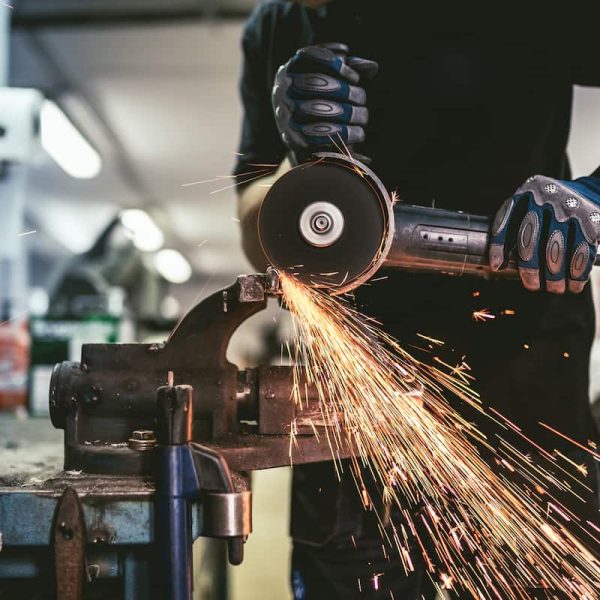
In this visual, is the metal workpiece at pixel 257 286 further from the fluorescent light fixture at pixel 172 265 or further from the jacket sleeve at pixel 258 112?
the fluorescent light fixture at pixel 172 265

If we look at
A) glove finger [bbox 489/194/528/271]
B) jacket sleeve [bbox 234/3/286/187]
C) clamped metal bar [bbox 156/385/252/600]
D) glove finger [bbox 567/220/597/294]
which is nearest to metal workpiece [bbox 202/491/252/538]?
clamped metal bar [bbox 156/385/252/600]

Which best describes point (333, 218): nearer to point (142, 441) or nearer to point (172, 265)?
point (142, 441)

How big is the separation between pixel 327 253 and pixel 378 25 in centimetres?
64

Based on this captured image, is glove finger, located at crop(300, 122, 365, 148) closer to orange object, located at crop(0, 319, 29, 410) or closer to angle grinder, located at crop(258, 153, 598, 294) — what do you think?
angle grinder, located at crop(258, 153, 598, 294)

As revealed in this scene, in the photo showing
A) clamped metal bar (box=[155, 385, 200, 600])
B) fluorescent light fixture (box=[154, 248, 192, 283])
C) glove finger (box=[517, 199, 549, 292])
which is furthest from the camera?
fluorescent light fixture (box=[154, 248, 192, 283])

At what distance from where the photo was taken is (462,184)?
4.22 ft

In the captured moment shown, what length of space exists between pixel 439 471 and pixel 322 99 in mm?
780

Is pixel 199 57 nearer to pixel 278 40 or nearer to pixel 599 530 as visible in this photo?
pixel 278 40

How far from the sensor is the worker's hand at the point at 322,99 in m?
1.07

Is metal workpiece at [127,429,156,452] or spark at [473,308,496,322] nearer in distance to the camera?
metal workpiece at [127,429,156,452]

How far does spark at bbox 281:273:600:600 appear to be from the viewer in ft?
3.56

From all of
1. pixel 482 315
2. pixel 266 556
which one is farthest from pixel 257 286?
pixel 266 556

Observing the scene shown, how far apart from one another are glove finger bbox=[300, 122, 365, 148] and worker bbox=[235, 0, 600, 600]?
183 mm

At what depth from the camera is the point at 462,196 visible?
4.24ft
